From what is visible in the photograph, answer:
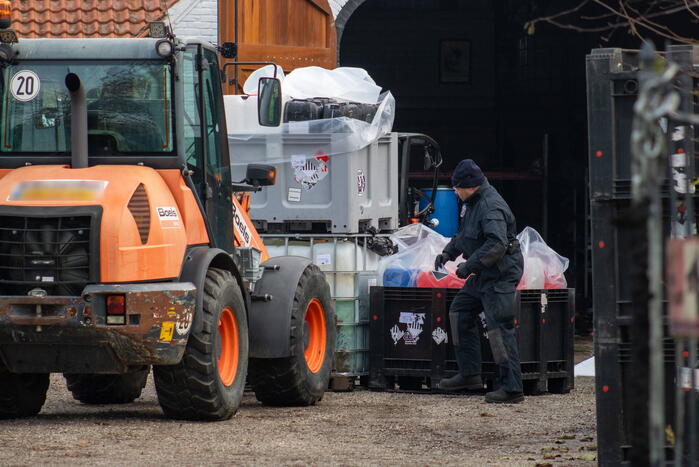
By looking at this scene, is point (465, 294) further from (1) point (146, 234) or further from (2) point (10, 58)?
(2) point (10, 58)

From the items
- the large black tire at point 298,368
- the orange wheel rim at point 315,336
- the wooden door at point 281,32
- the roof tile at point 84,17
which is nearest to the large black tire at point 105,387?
the large black tire at point 298,368

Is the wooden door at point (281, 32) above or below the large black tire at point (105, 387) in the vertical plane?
above

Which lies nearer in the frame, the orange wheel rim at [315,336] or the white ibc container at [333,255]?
the orange wheel rim at [315,336]

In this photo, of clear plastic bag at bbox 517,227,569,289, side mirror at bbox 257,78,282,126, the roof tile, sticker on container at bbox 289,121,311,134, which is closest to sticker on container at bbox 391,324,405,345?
clear plastic bag at bbox 517,227,569,289

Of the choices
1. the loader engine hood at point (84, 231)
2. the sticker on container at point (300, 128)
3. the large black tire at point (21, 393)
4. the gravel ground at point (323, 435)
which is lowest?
the gravel ground at point (323, 435)

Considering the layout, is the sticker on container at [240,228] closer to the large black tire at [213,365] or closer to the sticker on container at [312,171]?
the large black tire at [213,365]

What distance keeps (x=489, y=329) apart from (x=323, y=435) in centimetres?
246

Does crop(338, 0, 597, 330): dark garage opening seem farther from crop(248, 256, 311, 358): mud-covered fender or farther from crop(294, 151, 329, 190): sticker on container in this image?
crop(248, 256, 311, 358): mud-covered fender

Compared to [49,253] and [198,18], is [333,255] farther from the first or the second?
[198,18]

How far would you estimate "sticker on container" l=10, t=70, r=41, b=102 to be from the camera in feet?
29.0

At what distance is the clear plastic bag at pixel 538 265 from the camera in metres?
11.3

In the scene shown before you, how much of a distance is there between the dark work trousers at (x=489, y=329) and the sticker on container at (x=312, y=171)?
62.7 inches

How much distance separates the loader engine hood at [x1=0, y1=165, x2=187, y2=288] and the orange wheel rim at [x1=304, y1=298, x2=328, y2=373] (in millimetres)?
2117

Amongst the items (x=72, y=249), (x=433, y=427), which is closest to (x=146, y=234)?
(x=72, y=249)
